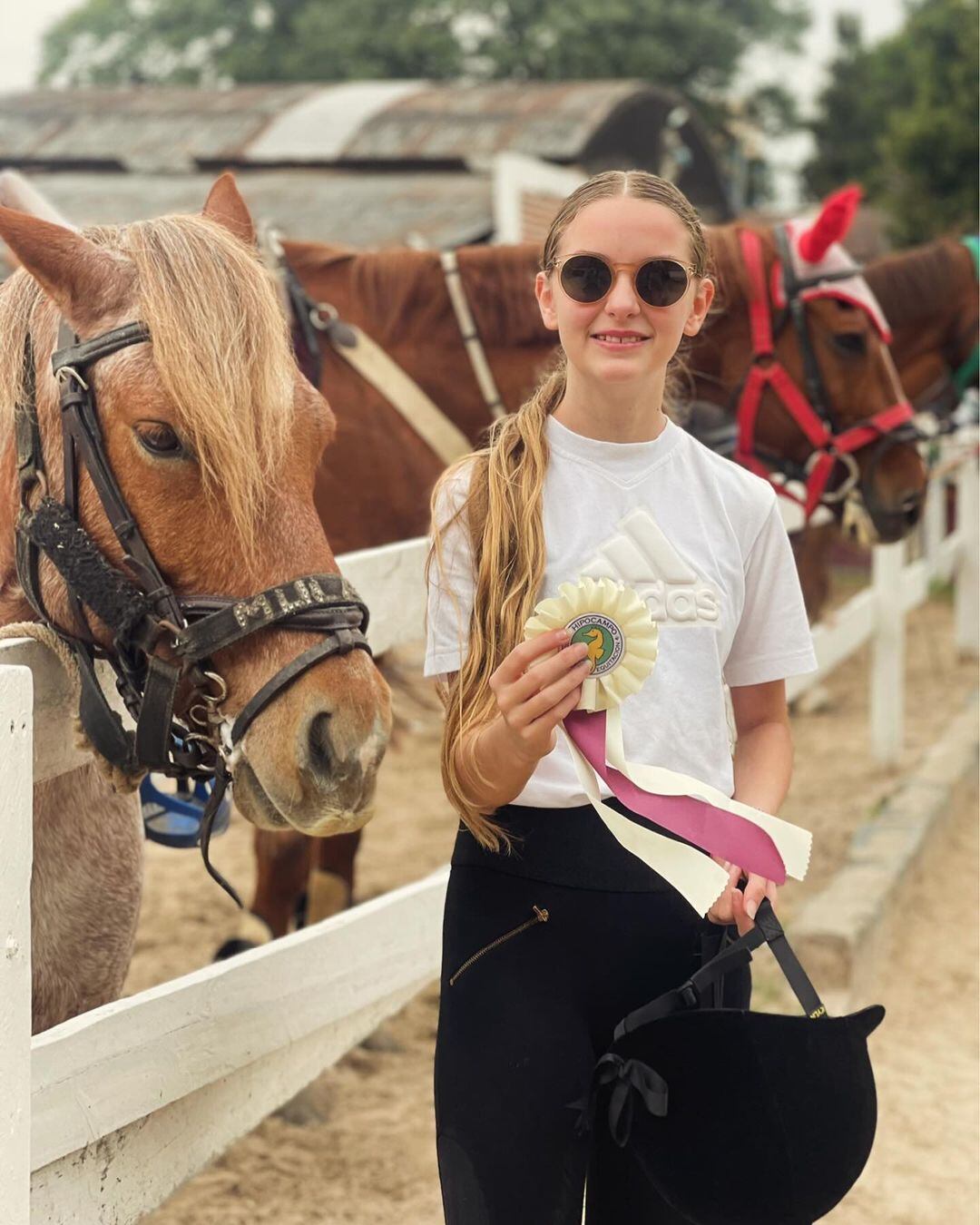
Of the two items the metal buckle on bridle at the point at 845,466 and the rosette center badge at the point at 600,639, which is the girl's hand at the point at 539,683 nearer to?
the rosette center badge at the point at 600,639

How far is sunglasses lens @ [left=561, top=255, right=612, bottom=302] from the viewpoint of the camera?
154 cm

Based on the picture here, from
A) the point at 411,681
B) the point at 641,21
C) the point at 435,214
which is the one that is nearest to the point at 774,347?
the point at 411,681

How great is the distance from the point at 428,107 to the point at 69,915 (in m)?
13.1

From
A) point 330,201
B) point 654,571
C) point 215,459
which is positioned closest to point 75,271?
point 215,459

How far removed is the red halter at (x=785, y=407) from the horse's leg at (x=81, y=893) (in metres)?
2.72

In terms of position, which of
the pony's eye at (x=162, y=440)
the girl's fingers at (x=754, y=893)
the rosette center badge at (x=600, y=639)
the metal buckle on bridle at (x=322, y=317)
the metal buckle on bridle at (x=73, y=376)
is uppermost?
the metal buckle on bridle at (x=73, y=376)

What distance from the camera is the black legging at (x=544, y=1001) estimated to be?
1.50 metres

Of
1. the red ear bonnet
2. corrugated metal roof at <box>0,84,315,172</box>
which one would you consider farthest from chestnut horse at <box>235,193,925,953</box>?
corrugated metal roof at <box>0,84,315,172</box>

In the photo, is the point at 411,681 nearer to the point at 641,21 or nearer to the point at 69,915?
the point at 69,915

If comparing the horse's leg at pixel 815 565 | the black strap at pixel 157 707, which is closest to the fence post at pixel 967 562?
the horse's leg at pixel 815 565

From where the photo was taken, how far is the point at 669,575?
1.57 metres

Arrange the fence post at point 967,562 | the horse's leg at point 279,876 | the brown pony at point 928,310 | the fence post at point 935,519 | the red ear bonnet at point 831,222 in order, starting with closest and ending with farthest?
the horse's leg at point 279,876
the red ear bonnet at point 831,222
the brown pony at point 928,310
the fence post at point 935,519
the fence post at point 967,562

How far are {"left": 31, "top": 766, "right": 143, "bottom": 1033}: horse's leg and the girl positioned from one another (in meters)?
0.56

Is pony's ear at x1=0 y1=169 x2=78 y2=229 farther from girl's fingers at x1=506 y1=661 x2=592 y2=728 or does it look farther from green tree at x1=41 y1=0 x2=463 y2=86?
green tree at x1=41 y1=0 x2=463 y2=86
